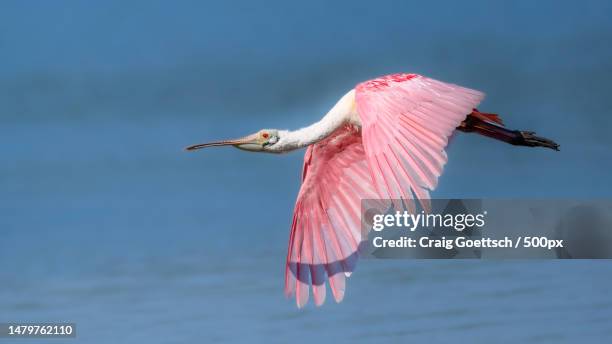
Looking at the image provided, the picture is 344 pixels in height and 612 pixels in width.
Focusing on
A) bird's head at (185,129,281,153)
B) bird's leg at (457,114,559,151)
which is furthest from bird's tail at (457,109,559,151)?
bird's head at (185,129,281,153)

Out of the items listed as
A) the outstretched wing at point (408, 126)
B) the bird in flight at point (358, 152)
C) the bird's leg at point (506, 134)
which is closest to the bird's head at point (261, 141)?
the bird in flight at point (358, 152)

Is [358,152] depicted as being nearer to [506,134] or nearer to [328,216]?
[328,216]

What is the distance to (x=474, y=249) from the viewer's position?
558 centimetres

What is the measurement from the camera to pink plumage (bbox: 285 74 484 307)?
196 inches

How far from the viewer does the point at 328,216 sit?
6336mm

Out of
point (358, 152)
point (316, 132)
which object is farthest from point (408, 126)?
point (358, 152)

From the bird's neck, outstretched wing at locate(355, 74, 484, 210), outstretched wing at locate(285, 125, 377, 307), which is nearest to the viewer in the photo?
outstretched wing at locate(355, 74, 484, 210)

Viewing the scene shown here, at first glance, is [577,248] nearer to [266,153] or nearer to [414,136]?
[414,136]

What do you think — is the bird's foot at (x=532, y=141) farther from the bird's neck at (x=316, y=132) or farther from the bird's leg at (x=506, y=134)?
the bird's neck at (x=316, y=132)

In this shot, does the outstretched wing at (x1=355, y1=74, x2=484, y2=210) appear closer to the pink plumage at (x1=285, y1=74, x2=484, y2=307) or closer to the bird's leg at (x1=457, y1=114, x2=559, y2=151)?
the pink plumage at (x1=285, y1=74, x2=484, y2=307)

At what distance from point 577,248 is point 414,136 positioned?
3.26 feet

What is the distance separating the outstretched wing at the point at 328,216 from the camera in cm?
611

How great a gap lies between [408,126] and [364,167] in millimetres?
1239

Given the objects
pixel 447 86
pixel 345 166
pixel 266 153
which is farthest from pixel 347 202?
pixel 447 86
